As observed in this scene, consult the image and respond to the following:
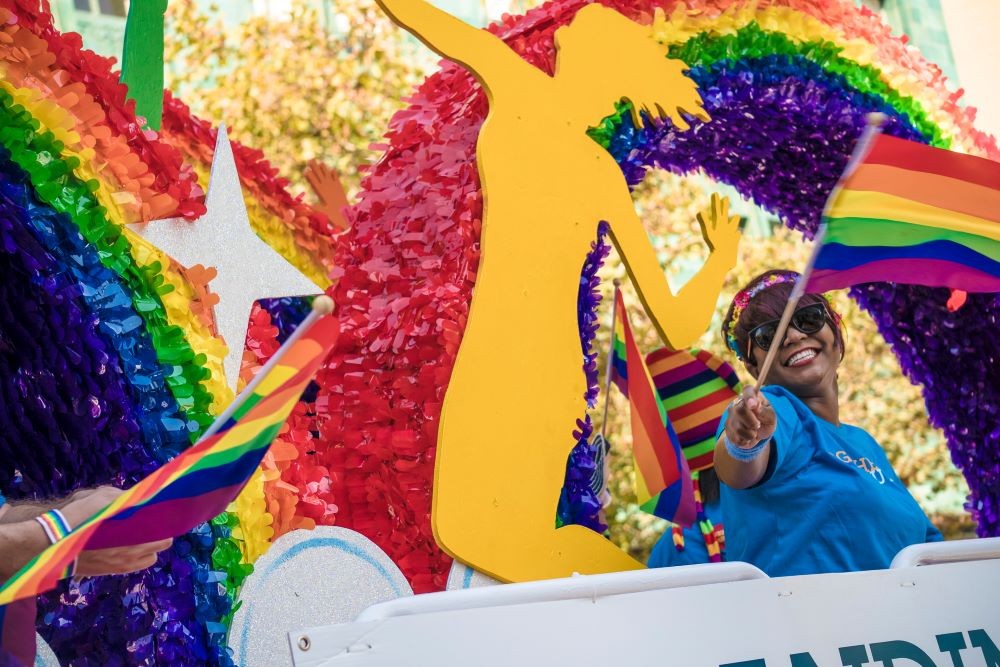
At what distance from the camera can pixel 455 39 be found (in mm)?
2842

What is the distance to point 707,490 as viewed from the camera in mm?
3963

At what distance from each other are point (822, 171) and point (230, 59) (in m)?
5.58

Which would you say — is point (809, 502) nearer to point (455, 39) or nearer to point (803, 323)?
point (803, 323)

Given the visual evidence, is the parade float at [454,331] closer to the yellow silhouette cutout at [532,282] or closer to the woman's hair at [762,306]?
the yellow silhouette cutout at [532,282]

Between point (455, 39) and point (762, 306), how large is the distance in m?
1.07

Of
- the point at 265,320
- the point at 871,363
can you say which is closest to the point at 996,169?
the point at 265,320

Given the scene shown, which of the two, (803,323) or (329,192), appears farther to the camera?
(329,192)

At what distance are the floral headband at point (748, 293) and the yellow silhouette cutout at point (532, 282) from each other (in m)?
0.16

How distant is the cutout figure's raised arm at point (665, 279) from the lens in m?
3.15

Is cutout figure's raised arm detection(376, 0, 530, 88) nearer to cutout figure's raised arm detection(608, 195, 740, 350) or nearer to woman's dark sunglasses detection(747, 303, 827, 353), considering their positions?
cutout figure's raised arm detection(608, 195, 740, 350)

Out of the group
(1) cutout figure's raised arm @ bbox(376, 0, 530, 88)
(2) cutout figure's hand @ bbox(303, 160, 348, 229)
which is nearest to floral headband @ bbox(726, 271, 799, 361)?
(1) cutout figure's raised arm @ bbox(376, 0, 530, 88)

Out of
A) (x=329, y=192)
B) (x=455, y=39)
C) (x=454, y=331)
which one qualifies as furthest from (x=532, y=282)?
(x=329, y=192)

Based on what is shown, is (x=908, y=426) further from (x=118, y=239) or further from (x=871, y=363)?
(x=118, y=239)

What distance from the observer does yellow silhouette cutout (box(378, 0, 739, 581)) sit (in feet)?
8.84
